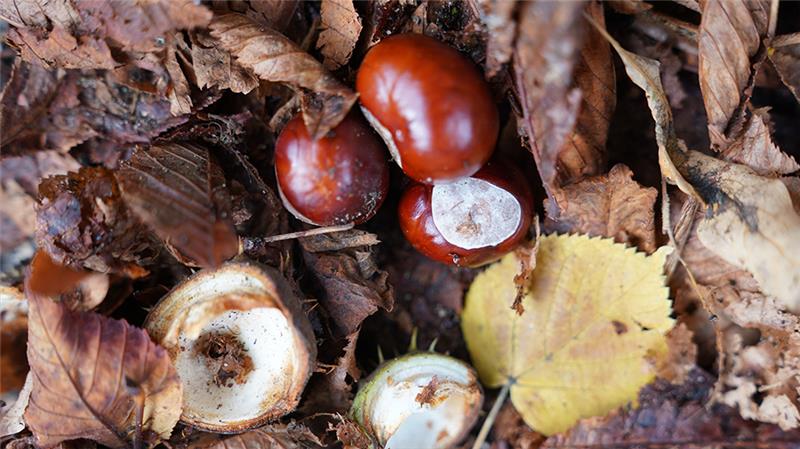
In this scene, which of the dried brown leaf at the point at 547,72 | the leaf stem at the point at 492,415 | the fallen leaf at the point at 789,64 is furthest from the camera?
the leaf stem at the point at 492,415

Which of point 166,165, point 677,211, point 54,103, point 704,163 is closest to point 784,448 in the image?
point 677,211

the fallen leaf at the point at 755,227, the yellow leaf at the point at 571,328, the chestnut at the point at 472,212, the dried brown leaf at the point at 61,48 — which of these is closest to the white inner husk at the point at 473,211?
the chestnut at the point at 472,212

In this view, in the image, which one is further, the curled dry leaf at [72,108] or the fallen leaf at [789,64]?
the curled dry leaf at [72,108]

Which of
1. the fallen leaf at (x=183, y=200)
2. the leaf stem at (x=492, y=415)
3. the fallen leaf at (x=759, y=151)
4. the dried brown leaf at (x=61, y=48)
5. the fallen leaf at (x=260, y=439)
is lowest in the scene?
the leaf stem at (x=492, y=415)

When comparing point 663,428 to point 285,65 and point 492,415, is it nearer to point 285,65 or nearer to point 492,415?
point 492,415

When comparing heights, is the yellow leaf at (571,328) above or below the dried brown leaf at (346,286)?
below

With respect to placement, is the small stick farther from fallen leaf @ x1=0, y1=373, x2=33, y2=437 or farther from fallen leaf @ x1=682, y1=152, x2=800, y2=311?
fallen leaf @ x1=682, y1=152, x2=800, y2=311

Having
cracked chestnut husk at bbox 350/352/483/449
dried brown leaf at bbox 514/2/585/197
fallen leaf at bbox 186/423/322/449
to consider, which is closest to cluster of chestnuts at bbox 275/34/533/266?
dried brown leaf at bbox 514/2/585/197

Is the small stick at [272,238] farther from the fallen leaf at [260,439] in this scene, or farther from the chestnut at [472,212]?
the fallen leaf at [260,439]
